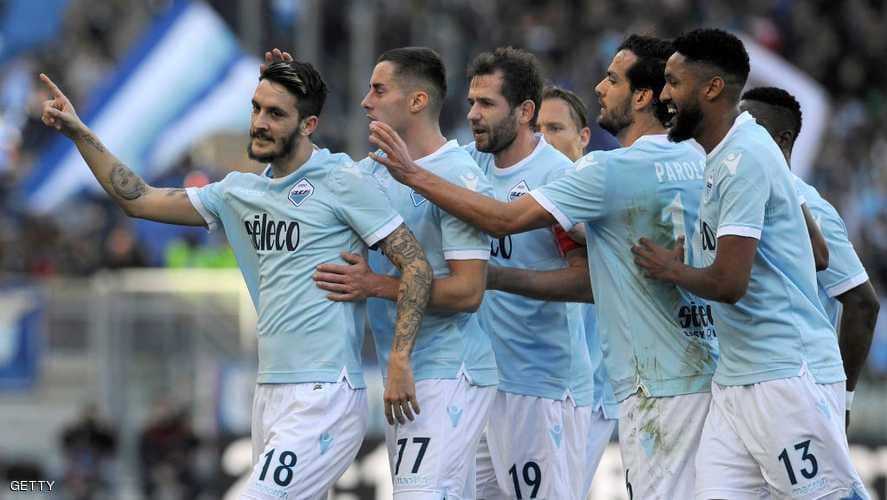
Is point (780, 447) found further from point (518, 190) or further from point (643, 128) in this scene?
point (518, 190)

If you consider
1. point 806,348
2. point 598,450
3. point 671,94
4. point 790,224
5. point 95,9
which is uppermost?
point 95,9

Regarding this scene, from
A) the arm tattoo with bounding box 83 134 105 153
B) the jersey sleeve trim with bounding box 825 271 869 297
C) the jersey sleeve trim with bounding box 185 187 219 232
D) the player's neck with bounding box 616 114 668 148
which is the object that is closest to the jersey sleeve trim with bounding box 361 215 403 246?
the jersey sleeve trim with bounding box 185 187 219 232

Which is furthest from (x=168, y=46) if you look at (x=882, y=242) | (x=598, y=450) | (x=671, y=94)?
(x=671, y=94)

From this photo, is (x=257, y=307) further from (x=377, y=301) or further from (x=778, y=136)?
(x=778, y=136)

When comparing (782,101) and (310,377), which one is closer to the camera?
(310,377)

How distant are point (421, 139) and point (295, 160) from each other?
690 millimetres

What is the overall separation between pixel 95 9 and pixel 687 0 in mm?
10722

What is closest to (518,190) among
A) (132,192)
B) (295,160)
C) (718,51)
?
(295,160)

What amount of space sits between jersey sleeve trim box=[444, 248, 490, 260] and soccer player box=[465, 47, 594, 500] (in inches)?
29.5

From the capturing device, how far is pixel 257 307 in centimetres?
867

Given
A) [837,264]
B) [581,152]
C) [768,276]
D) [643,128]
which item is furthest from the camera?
[581,152]

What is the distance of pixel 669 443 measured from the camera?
842cm

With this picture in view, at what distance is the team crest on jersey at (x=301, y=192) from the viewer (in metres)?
8.45

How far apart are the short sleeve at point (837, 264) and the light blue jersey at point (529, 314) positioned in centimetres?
136
